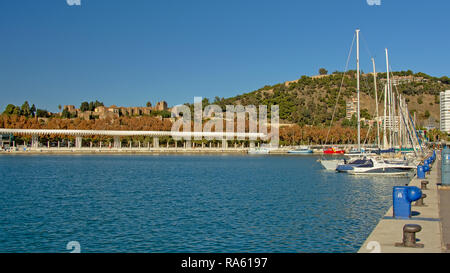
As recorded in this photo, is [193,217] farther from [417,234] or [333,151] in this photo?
[333,151]

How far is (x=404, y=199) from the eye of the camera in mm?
16578

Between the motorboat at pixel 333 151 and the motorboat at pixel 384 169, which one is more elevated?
the motorboat at pixel 384 169

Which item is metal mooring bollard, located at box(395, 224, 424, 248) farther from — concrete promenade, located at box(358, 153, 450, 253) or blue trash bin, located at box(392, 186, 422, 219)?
blue trash bin, located at box(392, 186, 422, 219)

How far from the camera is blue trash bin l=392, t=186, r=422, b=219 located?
16.4 m

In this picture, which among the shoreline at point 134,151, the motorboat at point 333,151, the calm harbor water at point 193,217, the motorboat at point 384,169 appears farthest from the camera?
the shoreline at point 134,151

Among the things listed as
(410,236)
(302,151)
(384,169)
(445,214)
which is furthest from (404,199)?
(302,151)

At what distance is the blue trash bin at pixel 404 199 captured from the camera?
16422mm

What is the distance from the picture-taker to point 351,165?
4681 cm

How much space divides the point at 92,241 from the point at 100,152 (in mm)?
115355

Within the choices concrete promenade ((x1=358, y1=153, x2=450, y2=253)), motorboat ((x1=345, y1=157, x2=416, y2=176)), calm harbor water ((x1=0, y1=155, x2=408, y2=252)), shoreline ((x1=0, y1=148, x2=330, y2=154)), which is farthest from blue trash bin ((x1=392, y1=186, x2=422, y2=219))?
shoreline ((x1=0, y1=148, x2=330, y2=154))

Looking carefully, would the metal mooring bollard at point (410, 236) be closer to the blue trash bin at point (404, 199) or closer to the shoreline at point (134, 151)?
the blue trash bin at point (404, 199)

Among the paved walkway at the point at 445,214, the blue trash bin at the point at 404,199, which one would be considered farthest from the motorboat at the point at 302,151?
the blue trash bin at the point at 404,199

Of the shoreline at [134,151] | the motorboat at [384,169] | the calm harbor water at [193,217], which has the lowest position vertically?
the shoreline at [134,151]
